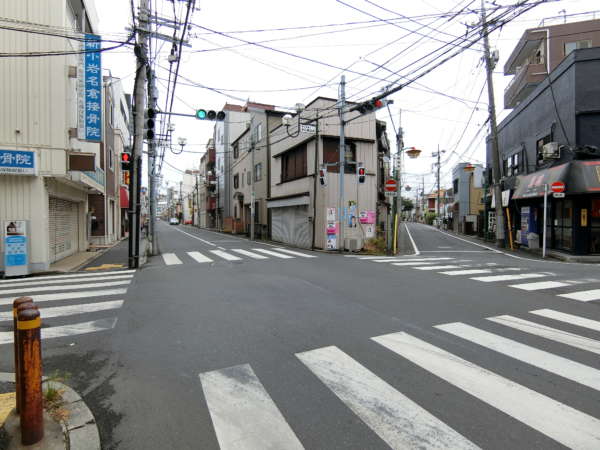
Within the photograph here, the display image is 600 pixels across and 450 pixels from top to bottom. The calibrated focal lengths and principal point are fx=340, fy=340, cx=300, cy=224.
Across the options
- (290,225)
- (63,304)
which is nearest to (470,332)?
(63,304)

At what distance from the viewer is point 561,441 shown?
2.63 metres

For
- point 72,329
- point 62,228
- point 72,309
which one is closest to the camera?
point 72,329

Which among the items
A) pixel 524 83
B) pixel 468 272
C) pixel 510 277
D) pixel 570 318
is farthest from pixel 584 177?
pixel 524 83

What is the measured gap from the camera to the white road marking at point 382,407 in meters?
2.65

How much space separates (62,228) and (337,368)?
15.2 meters

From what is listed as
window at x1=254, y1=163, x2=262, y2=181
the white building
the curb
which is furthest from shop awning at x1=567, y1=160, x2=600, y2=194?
window at x1=254, y1=163, x2=262, y2=181

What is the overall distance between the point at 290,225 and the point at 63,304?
17.1 m

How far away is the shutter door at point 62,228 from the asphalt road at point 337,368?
291 inches

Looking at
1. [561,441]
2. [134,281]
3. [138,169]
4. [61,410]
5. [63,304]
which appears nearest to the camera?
[561,441]

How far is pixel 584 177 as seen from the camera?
47.3 feet

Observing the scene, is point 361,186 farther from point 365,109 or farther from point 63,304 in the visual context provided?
point 63,304

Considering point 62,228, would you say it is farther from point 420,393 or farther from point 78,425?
point 420,393

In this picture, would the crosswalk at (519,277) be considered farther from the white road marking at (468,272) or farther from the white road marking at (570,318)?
the white road marking at (570,318)

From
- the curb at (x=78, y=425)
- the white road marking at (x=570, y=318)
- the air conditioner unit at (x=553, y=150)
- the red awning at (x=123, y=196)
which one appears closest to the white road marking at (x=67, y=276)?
the curb at (x=78, y=425)
